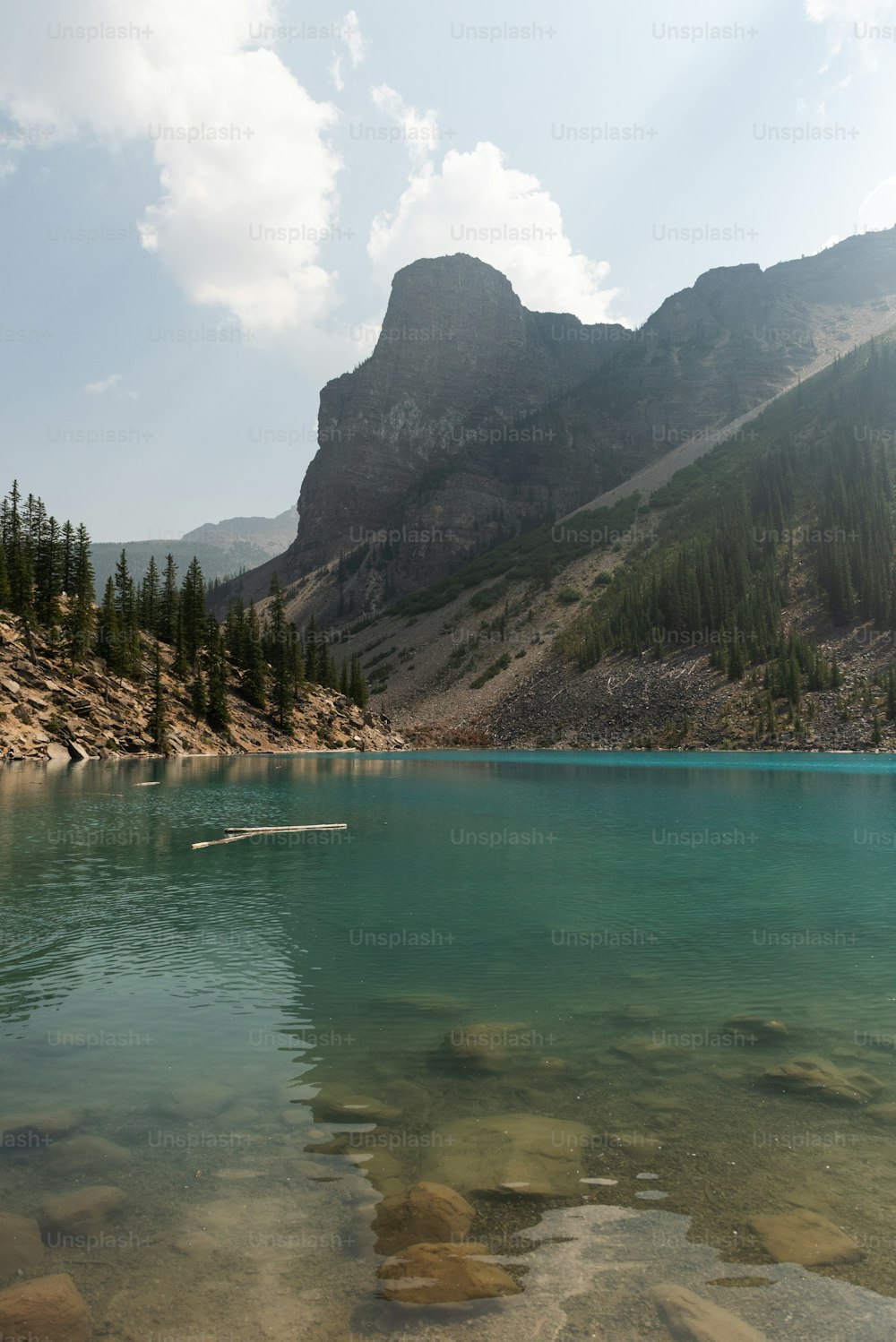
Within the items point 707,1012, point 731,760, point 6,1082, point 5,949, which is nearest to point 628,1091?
point 707,1012

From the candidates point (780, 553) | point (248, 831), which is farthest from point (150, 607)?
point (780, 553)

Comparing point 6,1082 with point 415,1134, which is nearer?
point 415,1134

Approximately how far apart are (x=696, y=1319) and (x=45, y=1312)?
17.2 ft

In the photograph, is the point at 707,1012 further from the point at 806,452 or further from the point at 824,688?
the point at 806,452

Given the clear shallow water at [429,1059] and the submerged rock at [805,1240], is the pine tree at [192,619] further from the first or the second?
the submerged rock at [805,1240]

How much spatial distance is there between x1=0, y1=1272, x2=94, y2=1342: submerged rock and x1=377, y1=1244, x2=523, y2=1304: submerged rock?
94.8 inches

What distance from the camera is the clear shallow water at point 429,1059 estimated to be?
6.74 m

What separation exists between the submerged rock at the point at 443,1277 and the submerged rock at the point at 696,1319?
1.22 metres

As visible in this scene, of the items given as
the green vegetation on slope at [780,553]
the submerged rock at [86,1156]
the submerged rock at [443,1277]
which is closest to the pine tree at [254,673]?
the green vegetation on slope at [780,553]

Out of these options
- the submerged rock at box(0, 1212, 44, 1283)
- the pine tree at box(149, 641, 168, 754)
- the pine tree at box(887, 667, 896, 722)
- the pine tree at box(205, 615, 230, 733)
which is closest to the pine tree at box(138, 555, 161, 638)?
the pine tree at box(205, 615, 230, 733)

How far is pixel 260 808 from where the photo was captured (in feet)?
151

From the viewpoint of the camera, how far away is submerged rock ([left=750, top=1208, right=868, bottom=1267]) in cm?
702

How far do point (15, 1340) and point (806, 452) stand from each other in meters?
189

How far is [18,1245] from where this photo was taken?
706 centimetres
